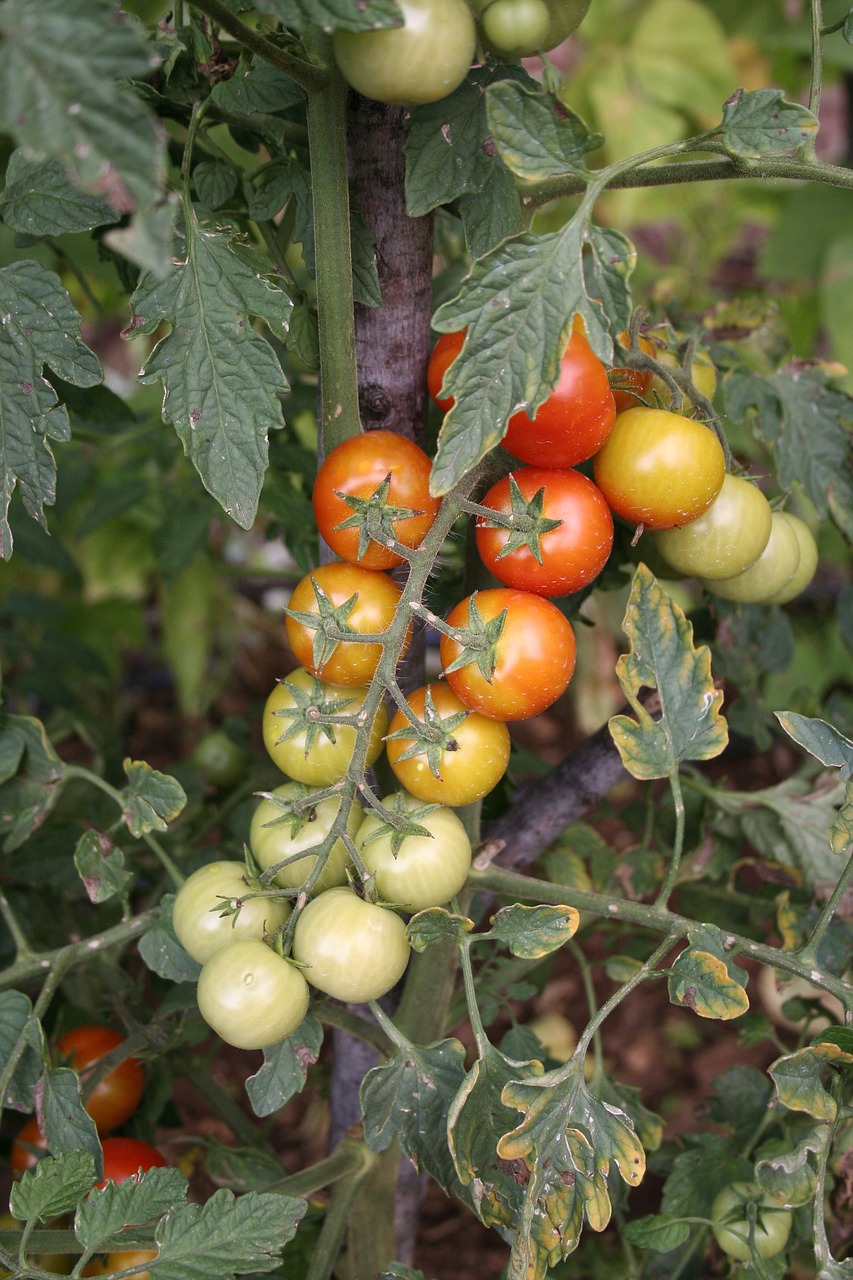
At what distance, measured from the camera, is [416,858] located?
615 mm

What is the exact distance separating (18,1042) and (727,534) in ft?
1.93

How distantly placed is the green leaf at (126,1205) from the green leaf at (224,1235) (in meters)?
0.01

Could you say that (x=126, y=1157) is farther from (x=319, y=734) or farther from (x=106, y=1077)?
(x=319, y=734)

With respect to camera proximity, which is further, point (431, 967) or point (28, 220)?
point (431, 967)

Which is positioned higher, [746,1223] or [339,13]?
[339,13]

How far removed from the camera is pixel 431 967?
78 centimetres

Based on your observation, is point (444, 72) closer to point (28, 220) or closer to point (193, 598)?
point (28, 220)

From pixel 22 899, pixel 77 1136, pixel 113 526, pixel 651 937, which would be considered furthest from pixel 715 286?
pixel 77 1136

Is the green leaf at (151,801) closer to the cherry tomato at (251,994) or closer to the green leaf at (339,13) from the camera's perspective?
the cherry tomato at (251,994)

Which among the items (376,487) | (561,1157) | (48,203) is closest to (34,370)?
(48,203)

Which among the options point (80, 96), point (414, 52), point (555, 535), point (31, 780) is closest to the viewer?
point (80, 96)

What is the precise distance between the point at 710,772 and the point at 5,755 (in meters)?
1.35

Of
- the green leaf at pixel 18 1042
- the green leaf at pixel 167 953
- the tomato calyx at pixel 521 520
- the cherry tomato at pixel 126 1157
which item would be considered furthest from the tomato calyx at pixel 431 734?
the cherry tomato at pixel 126 1157

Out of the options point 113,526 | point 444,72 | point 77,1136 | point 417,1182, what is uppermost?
point 444,72
